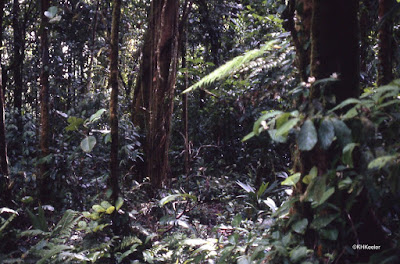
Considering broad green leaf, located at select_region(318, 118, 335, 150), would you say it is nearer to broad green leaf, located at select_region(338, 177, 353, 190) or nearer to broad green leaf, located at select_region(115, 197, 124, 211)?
broad green leaf, located at select_region(338, 177, 353, 190)

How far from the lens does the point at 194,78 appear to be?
7215mm

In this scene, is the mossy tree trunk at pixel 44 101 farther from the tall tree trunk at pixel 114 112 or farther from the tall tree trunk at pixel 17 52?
the tall tree trunk at pixel 17 52

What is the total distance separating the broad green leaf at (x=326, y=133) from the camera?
3.90 ft

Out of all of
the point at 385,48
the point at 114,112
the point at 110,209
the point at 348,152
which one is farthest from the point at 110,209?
the point at 385,48

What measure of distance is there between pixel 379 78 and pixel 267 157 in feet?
13.0

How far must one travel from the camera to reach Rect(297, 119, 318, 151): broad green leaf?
119cm

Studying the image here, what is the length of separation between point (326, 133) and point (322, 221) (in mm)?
472

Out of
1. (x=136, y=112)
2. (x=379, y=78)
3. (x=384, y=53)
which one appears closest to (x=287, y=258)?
(x=379, y=78)

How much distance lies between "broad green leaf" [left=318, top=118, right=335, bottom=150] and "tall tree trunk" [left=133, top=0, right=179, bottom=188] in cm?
Answer: 382

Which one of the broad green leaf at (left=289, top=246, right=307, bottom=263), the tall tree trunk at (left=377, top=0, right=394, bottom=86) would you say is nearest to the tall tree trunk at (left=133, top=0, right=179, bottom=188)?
the tall tree trunk at (left=377, top=0, right=394, bottom=86)

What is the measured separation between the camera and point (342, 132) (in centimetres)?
120

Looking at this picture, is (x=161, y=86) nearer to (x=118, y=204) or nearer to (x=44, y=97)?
(x=44, y=97)

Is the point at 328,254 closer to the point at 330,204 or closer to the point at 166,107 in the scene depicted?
the point at 330,204

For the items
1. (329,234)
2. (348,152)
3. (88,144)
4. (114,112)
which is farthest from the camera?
(114,112)
